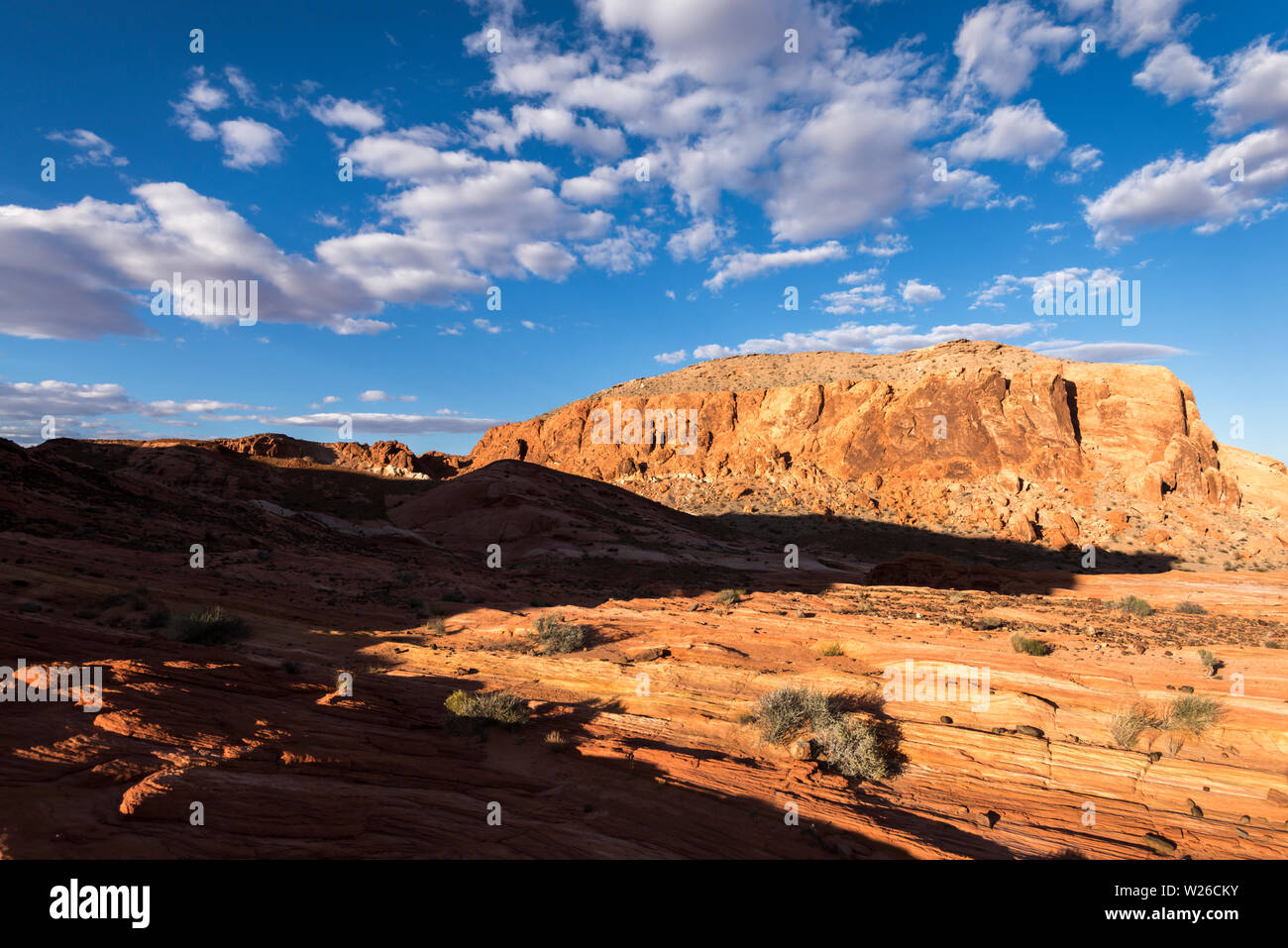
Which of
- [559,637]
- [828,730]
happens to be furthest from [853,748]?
[559,637]

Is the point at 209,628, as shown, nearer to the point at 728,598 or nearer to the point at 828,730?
the point at 828,730

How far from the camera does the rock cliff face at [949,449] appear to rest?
4488cm

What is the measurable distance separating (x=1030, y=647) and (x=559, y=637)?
34.2 feet

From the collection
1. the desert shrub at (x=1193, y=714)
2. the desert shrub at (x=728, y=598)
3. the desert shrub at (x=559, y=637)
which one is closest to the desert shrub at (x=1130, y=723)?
the desert shrub at (x=1193, y=714)

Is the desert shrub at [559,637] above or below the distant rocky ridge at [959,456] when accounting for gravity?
below

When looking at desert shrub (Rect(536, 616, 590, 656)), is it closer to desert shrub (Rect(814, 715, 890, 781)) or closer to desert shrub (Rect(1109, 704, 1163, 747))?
desert shrub (Rect(814, 715, 890, 781))

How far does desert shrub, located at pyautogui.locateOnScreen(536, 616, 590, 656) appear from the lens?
40.5 feet

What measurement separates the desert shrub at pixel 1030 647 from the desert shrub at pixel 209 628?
16.4m

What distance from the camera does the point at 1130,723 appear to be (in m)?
8.14

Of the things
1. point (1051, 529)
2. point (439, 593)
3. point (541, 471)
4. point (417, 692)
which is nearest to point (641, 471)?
point (541, 471)

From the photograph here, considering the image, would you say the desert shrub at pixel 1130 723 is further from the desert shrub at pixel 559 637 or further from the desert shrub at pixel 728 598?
the desert shrub at pixel 728 598
